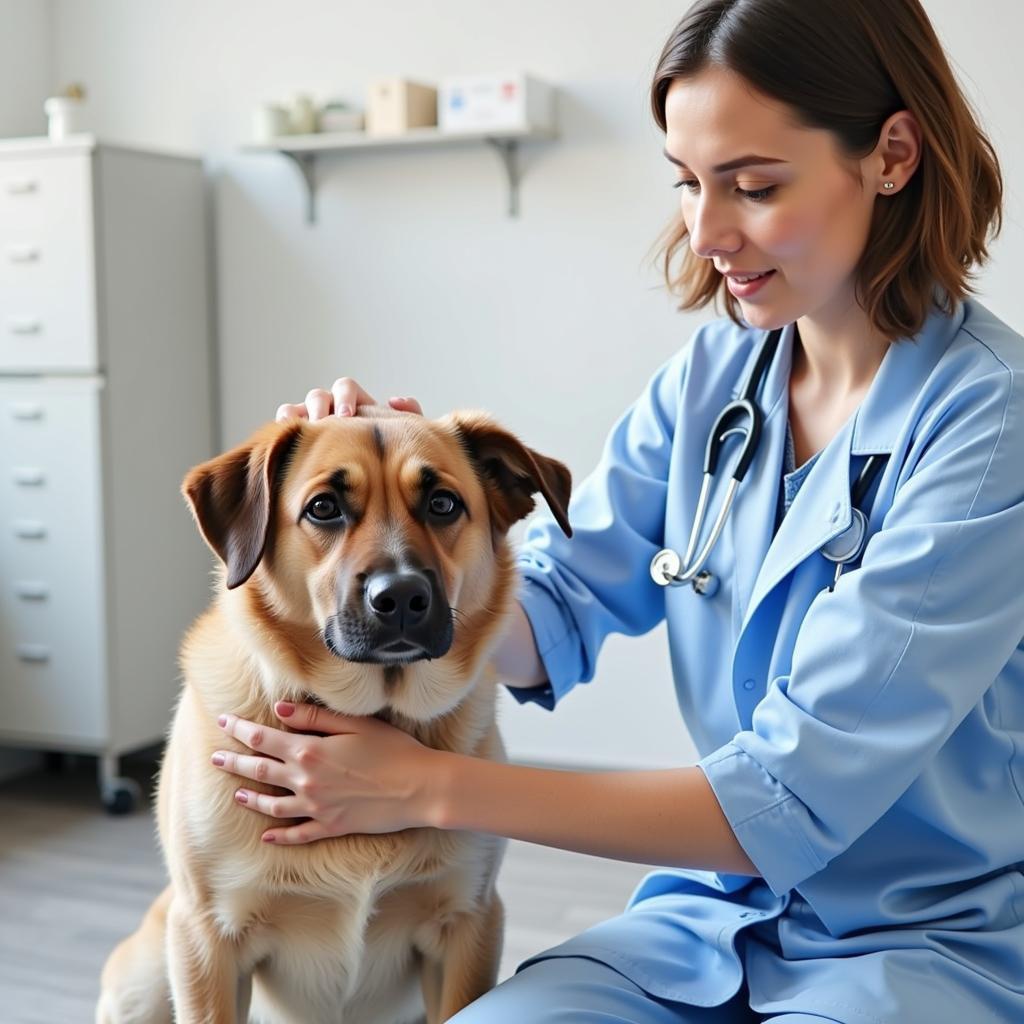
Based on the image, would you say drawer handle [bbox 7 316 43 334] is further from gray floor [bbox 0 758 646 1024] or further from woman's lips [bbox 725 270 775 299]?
woman's lips [bbox 725 270 775 299]

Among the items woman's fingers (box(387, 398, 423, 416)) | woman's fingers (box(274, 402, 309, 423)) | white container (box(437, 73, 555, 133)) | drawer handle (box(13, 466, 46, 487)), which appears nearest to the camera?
woman's fingers (box(274, 402, 309, 423))

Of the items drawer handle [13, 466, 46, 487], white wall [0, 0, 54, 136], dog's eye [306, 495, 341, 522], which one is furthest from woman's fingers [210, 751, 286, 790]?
white wall [0, 0, 54, 136]

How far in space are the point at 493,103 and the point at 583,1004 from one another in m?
2.35

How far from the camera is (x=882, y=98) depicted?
1.28 metres

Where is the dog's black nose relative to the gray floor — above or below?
above

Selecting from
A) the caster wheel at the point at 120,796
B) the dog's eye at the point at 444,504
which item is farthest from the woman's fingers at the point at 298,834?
the caster wheel at the point at 120,796

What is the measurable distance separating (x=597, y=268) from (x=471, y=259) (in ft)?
1.14

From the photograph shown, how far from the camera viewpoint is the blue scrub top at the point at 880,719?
116 cm

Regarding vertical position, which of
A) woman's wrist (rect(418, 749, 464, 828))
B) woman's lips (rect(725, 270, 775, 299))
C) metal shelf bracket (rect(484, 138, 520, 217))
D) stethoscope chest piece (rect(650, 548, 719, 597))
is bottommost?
woman's wrist (rect(418, 749, 464, 828))

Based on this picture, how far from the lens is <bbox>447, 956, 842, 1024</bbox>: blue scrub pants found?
1199mm

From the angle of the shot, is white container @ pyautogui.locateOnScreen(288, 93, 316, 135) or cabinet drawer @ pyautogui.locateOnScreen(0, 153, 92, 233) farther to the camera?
white container @ pyautogui.locateOnScreen(288, 93, 316, 135)

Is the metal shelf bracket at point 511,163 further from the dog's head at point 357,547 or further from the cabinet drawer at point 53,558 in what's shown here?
the dog's head at point 357,547

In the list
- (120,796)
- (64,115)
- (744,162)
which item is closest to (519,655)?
(744,162)

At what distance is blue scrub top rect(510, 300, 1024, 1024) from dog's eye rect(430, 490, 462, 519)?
0.99ft
